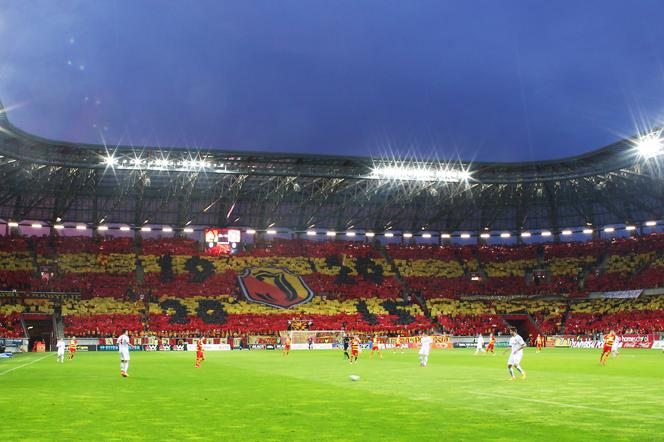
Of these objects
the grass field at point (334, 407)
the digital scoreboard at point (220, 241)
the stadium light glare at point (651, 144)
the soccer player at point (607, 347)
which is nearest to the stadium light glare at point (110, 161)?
the digital scoreboard at point (220, 241)

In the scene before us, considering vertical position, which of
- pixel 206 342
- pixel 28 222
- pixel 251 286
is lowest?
pixel 206 342

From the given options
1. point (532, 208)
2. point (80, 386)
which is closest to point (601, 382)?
point (80, 386)

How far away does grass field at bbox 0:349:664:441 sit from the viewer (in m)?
13.3

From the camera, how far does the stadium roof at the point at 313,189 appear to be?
67.4 meters

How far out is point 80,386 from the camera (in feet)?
79.1

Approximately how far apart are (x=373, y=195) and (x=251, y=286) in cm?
1829

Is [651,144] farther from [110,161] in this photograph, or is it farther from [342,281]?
[110,161]

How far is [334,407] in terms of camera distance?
17781 millimetres

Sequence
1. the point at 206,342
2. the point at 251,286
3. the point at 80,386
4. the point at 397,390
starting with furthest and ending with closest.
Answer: the point at 251,286 < the point at 206,342 < the point at 80,386 < the point at 397,390

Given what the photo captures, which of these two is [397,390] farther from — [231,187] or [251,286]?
[251,286]

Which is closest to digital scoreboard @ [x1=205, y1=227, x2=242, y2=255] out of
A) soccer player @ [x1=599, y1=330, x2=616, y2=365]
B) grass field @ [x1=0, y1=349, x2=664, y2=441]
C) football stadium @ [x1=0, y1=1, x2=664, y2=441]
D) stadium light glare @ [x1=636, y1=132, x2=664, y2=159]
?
football stadium @ [x1=0, y1=1, x2=664, y2=441]

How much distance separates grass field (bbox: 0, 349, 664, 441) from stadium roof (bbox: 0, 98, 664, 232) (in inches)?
1534

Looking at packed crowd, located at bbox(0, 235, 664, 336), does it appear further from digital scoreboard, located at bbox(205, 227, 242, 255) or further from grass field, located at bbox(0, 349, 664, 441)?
grass field, located at bbox(0, 349, 664, 441)

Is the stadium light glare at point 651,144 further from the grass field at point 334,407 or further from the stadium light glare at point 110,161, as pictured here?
the stadium light glare at point 110,161
